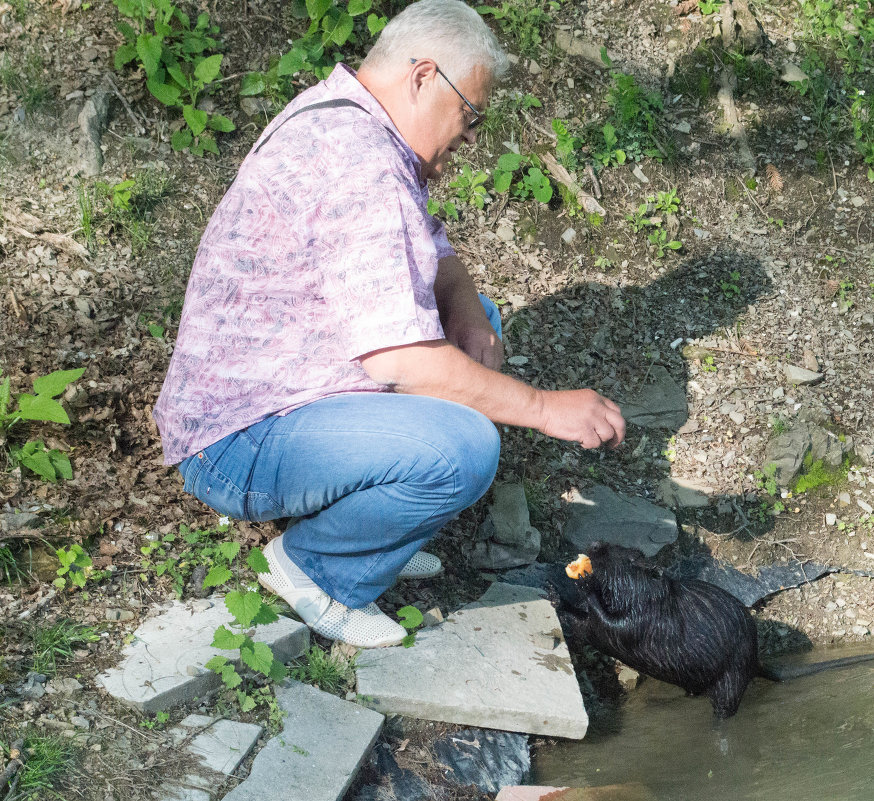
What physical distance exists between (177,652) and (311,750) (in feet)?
1.76

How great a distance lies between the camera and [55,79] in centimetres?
420

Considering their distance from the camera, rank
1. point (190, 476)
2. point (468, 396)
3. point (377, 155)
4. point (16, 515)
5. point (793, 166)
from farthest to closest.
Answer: point (793, 166), point (16, 515), point (190, 476), point (468, 396), point (377, 155)

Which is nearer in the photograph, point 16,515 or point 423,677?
point 423,677

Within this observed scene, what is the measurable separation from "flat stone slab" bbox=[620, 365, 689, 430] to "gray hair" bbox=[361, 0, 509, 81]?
6.88ft

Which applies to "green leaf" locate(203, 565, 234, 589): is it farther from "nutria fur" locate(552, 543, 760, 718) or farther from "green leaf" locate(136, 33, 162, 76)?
"green leaf" locate(136, 33, 162, 76)

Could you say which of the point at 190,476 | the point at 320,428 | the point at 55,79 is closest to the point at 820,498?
the point at 320,428

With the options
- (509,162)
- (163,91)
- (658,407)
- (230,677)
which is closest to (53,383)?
(230,677)

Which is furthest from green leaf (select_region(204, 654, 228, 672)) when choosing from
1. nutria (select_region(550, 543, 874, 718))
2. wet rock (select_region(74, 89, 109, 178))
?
wet rock (select_region(74, 89, 109, 178))

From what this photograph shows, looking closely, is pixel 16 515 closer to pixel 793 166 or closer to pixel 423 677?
pixel 423 677

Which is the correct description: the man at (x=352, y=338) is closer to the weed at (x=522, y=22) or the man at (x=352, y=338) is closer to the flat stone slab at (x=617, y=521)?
the flat stone slab at (x=617, y=521)

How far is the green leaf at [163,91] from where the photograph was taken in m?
4.14

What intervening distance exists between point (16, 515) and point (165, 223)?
5.60ft

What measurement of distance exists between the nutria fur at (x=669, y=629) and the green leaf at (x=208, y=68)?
3004 millimetres

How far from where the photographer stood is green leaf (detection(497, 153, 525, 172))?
453 cm
